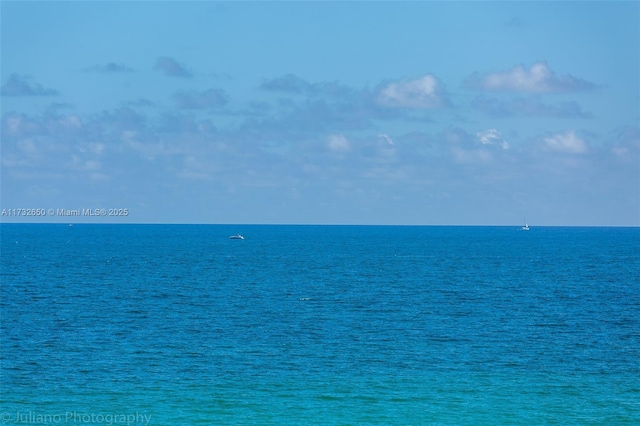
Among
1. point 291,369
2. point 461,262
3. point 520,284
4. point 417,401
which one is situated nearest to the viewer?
point 417,401

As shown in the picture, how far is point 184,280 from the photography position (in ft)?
471

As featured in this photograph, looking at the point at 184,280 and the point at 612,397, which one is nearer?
the point at 612,397

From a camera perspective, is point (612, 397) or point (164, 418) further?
point (612, 397)

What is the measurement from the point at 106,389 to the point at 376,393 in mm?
20503

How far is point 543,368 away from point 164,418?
33.2 metres

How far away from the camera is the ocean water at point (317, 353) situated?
55562mm

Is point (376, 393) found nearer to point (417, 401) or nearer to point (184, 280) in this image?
point (417, 401)

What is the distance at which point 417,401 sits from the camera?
5762cm

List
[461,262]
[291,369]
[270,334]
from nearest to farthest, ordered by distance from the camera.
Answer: [291,369]
[270,334]
[461,262]

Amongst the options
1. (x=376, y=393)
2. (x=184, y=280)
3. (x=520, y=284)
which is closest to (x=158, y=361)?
(x=376, y=393)

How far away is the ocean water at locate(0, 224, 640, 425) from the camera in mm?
55562

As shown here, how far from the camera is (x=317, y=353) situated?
7356 centimetres

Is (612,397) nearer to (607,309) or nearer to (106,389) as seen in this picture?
(106,389)

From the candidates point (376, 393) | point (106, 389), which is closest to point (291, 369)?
point (376, 393)
